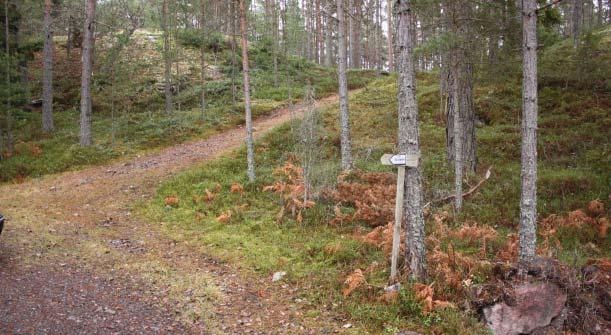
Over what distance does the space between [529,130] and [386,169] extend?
826 centimetres

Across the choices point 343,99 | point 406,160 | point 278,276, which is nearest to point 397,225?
point 406,160

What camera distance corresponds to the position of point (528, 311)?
279 inches

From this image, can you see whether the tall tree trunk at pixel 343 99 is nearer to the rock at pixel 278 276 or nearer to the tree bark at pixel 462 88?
the tree bark at pixel 462 88

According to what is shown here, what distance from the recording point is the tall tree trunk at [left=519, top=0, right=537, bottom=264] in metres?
7.77

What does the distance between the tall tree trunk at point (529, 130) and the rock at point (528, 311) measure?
2.19ft

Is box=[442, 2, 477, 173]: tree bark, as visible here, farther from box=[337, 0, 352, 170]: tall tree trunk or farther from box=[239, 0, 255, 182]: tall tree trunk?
box=[239, 0, 255, 182]: tall tree trunk

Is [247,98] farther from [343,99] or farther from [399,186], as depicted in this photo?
[399,186]

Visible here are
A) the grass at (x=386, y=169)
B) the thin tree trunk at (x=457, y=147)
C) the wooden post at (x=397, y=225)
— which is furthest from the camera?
the thin tree trunk at (x=457, y=147)

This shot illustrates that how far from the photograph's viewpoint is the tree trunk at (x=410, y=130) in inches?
→ 297

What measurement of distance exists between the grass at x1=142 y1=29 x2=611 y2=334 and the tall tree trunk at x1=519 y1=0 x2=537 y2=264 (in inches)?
41.8

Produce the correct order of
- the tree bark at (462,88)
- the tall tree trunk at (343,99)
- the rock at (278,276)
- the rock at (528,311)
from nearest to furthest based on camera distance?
1. the rock at (528,311)
2. the rock at (278,276)
3. the tree bark at (462,88)
4. the tall tree trunk at (343,99)

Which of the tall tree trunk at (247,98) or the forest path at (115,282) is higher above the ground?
the tall tree trunk at (247,98)

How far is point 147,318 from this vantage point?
729 centimetres

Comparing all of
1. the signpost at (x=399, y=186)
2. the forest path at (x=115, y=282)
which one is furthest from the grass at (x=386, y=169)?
the forest path at (x=115, y=282)
